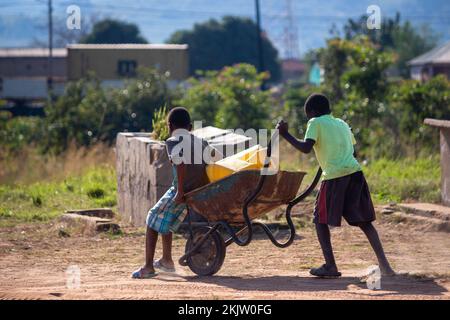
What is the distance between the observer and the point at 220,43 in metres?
79.1

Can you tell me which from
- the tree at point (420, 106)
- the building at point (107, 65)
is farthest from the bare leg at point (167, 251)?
the building at point (107, 65)

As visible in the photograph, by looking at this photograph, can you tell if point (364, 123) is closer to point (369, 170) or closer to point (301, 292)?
point (369, 170)

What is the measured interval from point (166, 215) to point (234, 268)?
3.77 feet

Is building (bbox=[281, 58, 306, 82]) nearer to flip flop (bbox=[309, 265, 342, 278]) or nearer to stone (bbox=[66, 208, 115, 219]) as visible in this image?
stone (bbox=[66, 208, 115, 219])

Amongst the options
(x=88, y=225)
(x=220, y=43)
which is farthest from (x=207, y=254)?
(x=220, y=43)

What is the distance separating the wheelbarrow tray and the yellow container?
25 cm

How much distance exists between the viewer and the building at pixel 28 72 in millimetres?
58406

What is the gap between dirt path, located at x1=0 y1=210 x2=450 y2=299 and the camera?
24.6ft

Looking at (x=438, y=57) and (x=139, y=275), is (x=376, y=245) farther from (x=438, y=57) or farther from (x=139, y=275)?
(x=438, y=57)

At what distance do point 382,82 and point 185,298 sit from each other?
1662cm

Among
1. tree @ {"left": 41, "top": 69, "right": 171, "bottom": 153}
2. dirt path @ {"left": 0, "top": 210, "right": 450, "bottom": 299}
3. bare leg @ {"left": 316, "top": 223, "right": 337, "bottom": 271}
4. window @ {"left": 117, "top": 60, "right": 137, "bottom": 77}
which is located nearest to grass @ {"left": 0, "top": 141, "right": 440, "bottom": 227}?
dirt path @ {"left": 0, "top": 210, "right": 450, "bottom": 299}

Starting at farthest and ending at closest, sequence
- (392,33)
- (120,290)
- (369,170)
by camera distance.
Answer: (392,33)
(369,170)
(120,290)

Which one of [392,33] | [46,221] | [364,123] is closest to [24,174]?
[46,221]

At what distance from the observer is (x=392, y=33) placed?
72.7 meters
